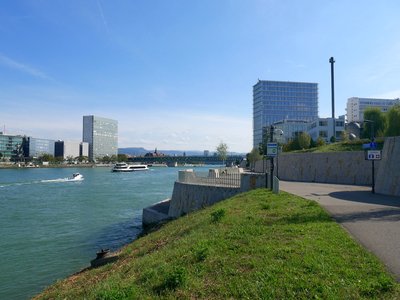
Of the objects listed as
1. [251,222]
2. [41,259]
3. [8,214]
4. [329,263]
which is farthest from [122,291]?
[8,214]

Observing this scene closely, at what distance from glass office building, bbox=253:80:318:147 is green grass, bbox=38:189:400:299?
181009 mm

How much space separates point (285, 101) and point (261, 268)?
19070 cm

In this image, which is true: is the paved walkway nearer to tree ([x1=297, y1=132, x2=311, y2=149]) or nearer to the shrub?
the shrub

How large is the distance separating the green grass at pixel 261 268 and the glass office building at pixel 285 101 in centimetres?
18101

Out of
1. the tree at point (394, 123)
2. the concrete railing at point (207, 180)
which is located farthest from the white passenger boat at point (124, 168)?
the concrete railing at point (207, 180)

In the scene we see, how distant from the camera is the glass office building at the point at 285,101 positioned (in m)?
188

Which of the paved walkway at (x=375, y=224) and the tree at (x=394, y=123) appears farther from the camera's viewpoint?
the tree at (x=394, y=123)

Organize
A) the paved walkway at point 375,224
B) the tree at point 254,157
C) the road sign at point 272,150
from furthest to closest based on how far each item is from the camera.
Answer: the tree at point 254,157 < the road sign at point 272,150 < the paved walkway at point 375,224

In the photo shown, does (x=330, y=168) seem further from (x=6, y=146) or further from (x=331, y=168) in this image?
(x=6, y=146)

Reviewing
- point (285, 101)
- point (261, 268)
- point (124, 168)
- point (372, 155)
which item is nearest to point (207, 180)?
point (372, 155)

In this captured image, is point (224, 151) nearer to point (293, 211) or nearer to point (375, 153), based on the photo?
point (375, 153)

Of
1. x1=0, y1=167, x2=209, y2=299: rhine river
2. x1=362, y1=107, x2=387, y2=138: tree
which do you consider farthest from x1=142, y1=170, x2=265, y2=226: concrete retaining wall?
x1=362, y1=107, x2=387, y2=138: tree

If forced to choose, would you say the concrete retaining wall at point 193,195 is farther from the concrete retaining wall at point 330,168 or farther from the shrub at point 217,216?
the shrub at point 217,216

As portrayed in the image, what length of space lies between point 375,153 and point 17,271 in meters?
18.6
